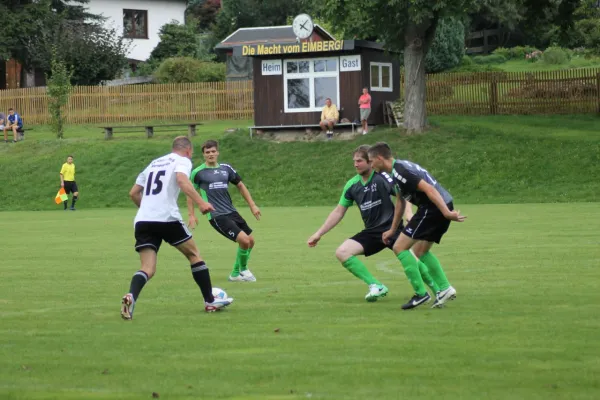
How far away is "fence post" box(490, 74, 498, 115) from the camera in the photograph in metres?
47.8

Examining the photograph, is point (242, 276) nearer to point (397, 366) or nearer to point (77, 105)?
point (397, 366)

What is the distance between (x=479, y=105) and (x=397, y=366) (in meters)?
42.1

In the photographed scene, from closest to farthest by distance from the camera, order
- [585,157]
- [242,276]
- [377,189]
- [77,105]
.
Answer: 1. [377,189]
2. [242,276]
3. [585,157]
4. [77,105]

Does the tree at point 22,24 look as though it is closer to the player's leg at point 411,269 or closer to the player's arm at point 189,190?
the player's arm at point 189,190

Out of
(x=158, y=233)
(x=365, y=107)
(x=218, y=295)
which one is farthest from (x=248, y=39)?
(x=158, y=233)

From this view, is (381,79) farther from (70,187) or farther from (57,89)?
(70,187)

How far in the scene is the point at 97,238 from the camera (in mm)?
22641

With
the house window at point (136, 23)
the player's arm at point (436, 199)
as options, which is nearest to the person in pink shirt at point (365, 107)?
the player's arm at point (436, 199)

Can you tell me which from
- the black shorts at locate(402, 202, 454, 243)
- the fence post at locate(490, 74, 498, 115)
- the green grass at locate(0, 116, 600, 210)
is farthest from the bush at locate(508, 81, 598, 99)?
the black shorts at locate(402, 202, 454, 243)

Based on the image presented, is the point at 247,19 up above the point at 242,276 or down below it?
above

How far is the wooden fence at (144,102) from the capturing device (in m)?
54.1

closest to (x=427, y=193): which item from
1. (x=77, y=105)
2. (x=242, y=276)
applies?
(x=242, y=276)

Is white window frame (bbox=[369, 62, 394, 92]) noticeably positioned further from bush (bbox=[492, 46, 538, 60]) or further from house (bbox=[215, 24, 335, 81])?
bush (bbox=[492, 46, 538, 60])

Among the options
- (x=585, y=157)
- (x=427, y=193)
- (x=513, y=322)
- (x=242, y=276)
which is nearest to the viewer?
(x=513, y=322)
